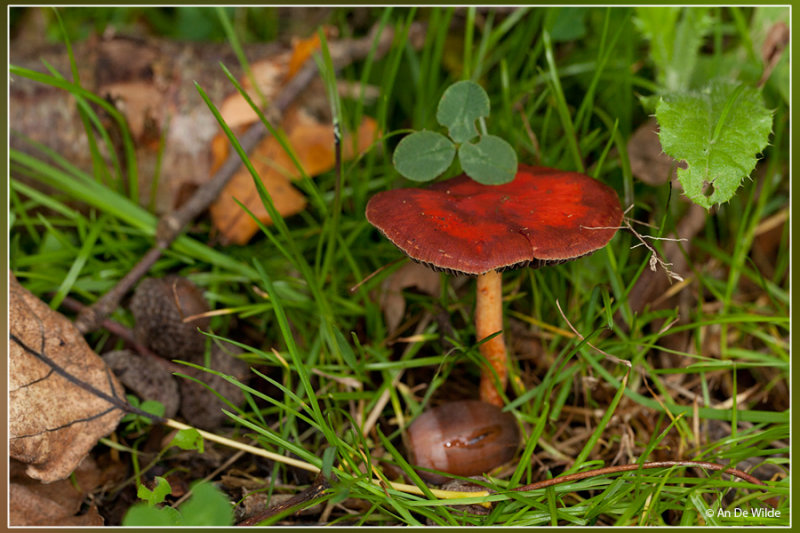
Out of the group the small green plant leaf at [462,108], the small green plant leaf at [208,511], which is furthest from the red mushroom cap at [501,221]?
the small green plant leaf at [208,511]

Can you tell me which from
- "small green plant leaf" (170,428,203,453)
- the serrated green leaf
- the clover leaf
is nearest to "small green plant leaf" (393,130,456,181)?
the clover leaf

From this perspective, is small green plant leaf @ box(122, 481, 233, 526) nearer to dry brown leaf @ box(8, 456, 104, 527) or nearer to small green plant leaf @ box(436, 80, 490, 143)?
dry brown leaf @ box(8, 456, 104, 527)

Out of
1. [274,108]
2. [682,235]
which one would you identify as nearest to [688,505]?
[682,235]

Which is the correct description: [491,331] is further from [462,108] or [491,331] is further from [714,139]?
[714,139]

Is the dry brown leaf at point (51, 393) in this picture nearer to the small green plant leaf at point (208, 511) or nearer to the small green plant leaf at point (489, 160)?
the small green plant leaf at point (208, 511)

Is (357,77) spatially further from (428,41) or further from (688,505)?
(688,505)

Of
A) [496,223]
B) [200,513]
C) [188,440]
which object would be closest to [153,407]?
[188,440]
